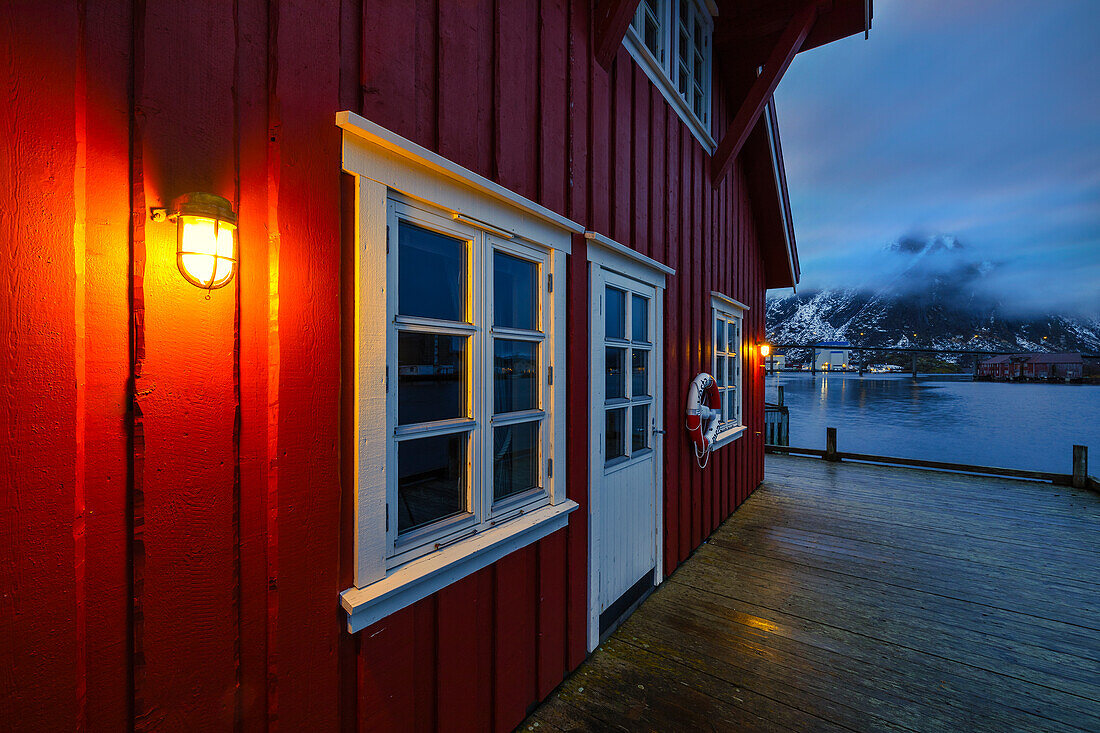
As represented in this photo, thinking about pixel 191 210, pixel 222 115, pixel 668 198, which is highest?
pixel 668 198

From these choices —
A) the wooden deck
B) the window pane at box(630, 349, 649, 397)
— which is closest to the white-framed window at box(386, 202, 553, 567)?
the window pane at box(630, 349, 649, 397)

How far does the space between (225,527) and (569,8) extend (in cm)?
289

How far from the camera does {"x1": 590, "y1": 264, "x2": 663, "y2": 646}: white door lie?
8.87 ft

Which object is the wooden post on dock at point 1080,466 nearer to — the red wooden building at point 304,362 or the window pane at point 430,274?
the red wooden building at point 304,362

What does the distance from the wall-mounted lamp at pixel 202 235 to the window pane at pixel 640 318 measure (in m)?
2.50

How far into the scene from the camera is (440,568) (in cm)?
162

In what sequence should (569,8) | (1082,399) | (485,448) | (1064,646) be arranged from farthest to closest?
(1082,399), (1064,646), (569,8), (485,448)

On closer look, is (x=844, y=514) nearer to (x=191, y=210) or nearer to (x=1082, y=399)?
(x=191, y=210)

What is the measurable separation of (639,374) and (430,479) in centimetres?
197

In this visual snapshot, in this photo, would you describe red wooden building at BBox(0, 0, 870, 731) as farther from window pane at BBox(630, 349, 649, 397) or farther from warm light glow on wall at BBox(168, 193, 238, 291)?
window pane at BBox(630, 349, 649, 397)

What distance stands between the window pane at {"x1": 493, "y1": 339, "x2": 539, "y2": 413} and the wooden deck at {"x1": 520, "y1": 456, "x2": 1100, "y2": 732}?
1.58 metres

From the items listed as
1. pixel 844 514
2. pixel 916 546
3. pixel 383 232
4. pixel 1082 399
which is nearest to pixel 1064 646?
pixel 916 546

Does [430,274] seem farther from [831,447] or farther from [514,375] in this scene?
[831,447]

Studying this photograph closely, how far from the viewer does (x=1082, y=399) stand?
3441 cm
